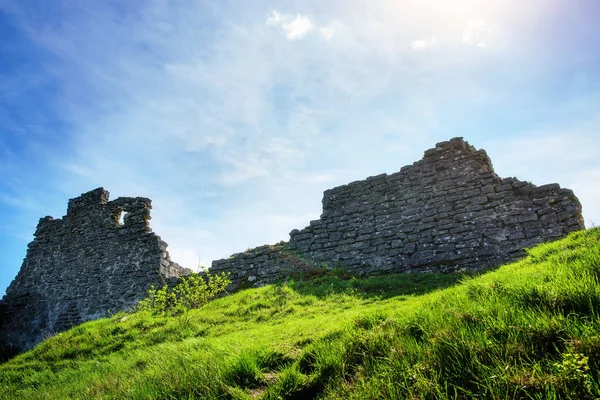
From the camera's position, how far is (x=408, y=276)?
9.48 meters

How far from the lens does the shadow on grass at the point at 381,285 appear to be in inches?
310

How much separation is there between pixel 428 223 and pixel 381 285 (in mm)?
2903

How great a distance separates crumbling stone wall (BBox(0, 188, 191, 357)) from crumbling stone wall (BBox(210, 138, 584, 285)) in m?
3.82

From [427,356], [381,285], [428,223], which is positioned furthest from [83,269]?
[427,356]

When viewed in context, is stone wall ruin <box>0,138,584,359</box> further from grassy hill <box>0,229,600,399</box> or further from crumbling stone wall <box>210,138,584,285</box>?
grassy hill <box>0,229,600,399</box>

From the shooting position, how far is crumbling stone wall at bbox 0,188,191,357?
14.7 meters

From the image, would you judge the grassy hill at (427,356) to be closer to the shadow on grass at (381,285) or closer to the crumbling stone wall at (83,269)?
the shadow on grass at (381,285)

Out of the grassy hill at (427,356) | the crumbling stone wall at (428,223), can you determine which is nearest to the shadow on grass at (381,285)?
the crumbling stone wall at (428,223)

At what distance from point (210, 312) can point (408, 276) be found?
5314 millimetres

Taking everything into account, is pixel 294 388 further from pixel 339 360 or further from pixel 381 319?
pixel 381 319

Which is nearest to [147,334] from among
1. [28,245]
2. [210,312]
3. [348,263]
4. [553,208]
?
[210,312]

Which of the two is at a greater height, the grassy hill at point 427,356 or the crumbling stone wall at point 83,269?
the crumbling stone wall at point 83,269

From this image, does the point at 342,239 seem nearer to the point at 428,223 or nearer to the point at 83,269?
the point at 428,223

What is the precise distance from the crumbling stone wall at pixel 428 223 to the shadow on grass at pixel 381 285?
3.08 ft
